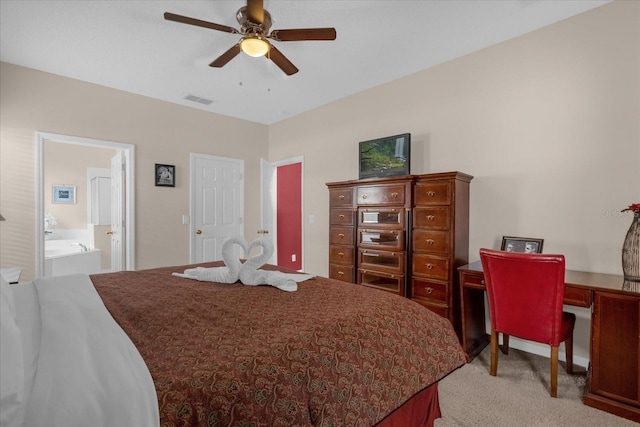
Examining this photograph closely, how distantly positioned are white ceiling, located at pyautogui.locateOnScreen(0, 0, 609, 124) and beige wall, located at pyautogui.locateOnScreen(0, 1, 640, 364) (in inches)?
9.4

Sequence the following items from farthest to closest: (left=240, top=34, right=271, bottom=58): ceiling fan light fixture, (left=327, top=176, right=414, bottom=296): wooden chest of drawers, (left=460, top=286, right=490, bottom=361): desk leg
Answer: (left=327, top=176, right=414, bottom=296): wooden chest of drawers
(left=460, top=286, right=490, bottom=361): desk leg
(left=240, top=34, right=271, bottom=58): ceiling fan light fixture

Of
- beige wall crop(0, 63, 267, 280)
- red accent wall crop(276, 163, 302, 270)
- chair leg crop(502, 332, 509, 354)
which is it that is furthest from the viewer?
red accent wall crop(276, 163, 302, 270)

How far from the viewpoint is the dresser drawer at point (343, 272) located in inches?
142

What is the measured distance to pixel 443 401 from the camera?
6.70 ft

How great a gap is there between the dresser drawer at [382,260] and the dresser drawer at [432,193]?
1.92 feet

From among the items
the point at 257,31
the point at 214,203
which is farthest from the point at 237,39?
the point at 214,203

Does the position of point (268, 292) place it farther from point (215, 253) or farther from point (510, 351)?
point (215, 253)

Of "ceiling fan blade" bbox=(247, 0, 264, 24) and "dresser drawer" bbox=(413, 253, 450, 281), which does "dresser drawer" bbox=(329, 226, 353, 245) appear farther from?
"ceiling fan blade" bbox=(247, 0, 264, 24)

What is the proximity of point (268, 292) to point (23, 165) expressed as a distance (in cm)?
354

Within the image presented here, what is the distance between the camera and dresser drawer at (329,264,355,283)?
3.61 m

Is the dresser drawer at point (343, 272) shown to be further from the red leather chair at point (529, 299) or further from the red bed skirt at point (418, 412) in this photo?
the red bed skirt at point (418, 412)

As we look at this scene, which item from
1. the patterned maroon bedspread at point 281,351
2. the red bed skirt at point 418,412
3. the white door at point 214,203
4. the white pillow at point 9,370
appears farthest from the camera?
the white door at point 214,203

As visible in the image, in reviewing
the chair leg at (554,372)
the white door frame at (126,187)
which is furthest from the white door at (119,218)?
the chair leg at (554,372)

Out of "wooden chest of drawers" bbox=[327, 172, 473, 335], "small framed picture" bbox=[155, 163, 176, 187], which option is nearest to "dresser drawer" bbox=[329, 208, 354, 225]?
"wooden chest of drawers" bbox=[327, 172, 473, 335]
